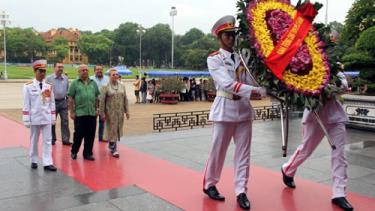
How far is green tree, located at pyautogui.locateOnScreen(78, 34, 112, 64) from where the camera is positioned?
97438 mm

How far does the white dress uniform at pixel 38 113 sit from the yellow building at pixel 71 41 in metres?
99.7

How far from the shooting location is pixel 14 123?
37.8 ft

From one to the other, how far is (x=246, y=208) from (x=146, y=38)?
9875cm

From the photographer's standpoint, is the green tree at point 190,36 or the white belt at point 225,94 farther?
the green tree at point 190,36

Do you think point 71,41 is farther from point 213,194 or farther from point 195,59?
point 213,194

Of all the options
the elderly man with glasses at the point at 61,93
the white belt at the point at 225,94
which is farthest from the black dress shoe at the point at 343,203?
the elderly man with glasses at the point at 61,93

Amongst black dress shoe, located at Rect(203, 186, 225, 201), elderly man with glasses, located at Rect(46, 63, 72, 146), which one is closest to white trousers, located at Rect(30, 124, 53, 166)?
elderly man with glasses, located at Rect(46, 63, 72, 146)

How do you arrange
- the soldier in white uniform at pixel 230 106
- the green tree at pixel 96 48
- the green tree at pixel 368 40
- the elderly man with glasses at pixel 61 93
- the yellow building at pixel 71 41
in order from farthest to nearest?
the yellow building at pixel 71 41, the green tree at pixel 96 48, the green tree at pixel 368 40, the elderly man with glasses at pixel 61 93, the soldier in white uniform at pixel 230 106

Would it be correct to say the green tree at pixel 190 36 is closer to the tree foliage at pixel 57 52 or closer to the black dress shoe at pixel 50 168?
the tree foliage at pixel 57 52

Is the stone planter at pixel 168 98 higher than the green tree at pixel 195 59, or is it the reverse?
the green tree at pixel 195 59

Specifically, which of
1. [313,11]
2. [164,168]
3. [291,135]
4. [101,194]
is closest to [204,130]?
[291,135]

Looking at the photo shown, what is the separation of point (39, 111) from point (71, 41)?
108651 millimetres

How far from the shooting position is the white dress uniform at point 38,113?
19.7 ft

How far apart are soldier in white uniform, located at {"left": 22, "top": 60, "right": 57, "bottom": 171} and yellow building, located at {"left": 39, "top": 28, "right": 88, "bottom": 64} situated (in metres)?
99.7
